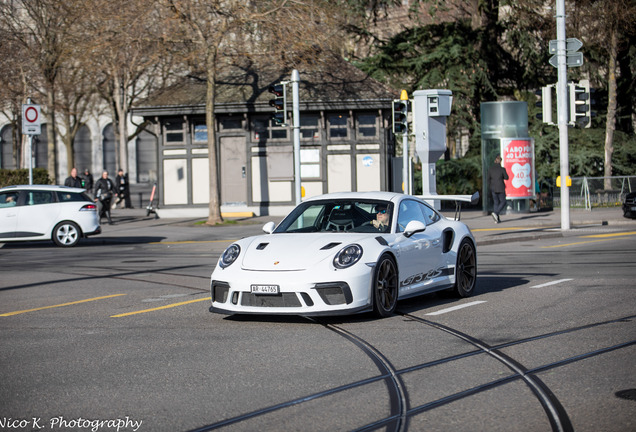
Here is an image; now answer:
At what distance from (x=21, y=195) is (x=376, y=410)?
1852 centimetres

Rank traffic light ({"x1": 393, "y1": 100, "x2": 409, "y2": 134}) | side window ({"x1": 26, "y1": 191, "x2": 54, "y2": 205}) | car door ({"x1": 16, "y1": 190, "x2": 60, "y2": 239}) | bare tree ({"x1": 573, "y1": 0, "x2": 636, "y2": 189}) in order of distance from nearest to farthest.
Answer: traffic light ({"x1": 393, "y1": 100, "x2": 409, "y2": 134}), car door ({"x1": 16, "y1": 190, "x2": 60, "y2": 239}), side window ({"x1": 26, "y1": 191, "x2": 54, "y2": 205}), bare tree ({"x1": 573, "y1": 0, "x2": 636, "y2": 189})

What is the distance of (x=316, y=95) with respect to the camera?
32500 millimetres

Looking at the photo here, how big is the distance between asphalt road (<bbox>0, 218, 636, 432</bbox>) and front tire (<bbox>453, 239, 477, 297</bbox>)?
204mm

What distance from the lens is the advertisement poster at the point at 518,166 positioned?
2978 cm

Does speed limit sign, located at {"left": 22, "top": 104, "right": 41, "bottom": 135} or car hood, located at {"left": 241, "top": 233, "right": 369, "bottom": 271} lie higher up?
speed limit sign, located at {"left": 22, "top": 104, "right": 41, "bottom": 135}

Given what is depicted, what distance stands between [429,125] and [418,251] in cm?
1150

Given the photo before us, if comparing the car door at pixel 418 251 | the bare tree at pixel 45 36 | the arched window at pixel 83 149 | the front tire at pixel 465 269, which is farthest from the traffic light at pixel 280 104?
the arched window at pixel 83 149

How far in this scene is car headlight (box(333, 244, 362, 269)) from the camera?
8.76 m

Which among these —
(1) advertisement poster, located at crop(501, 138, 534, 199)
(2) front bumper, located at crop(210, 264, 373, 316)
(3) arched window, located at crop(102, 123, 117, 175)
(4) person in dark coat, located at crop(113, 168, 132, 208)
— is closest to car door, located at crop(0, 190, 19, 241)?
(2) front bumper, located at crop(210, 264, 373, 316)

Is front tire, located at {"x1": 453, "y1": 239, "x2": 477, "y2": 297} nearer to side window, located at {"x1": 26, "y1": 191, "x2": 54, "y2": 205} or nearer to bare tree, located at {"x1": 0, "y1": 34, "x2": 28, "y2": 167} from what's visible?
side window, located at {"x1": 26, "y1": 191, "x2": 54, "y2": 205}

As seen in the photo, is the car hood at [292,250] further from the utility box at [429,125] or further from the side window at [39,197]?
the side window at [39,197]

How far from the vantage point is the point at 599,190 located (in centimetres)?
3216

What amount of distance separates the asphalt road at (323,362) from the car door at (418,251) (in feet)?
1.06

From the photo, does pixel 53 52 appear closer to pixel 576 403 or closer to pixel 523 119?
pixel 523 119
